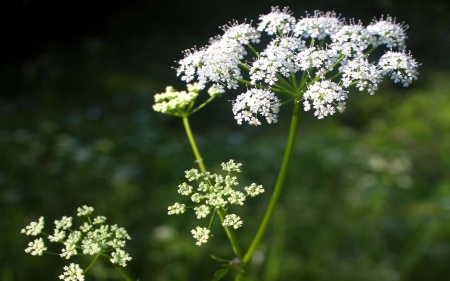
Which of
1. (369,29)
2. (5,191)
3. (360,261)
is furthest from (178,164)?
(369,29)

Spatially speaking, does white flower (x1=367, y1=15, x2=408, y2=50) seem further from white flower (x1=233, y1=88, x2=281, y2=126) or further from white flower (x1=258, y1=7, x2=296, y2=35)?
white flower (x1=233, y1=88, x2=281, y2=126)

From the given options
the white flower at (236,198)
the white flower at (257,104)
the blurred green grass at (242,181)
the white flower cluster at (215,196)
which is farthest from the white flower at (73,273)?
the blurred green grass at (242,181)

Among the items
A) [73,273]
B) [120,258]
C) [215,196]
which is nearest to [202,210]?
[215,196]

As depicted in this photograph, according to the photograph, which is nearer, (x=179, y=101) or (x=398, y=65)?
(x=398, y=65)

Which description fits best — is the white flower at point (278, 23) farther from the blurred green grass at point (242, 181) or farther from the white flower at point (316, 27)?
the blurred green grass at point (242, 181)

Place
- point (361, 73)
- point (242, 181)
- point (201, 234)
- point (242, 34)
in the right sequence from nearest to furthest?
point (201, 234), point (361, 73), point (242, 34), point (242, 181)

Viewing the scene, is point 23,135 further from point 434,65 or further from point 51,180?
point 434,65

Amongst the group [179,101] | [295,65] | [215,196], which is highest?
[179,101]

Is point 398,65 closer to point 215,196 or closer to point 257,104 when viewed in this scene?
point 257,104

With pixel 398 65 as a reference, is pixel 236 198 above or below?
below

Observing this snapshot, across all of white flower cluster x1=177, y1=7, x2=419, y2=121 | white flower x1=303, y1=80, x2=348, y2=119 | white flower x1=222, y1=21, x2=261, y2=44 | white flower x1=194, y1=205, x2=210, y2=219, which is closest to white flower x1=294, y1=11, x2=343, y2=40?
white flower cluster x1=177, y1=7, x2=419, y2=121
